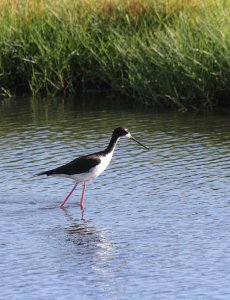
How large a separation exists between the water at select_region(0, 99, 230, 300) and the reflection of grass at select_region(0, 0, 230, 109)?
24.0 inches

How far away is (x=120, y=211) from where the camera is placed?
1288 cm

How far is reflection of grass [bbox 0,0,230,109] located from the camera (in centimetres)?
1864

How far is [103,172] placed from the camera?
591 inches

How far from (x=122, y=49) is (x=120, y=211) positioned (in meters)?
Result: 7.07

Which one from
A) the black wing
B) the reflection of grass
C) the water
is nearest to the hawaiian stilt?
the black wing

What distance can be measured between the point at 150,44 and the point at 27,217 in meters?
7.09

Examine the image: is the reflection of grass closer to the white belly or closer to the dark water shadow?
the white belly

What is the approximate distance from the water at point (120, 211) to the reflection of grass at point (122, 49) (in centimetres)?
61

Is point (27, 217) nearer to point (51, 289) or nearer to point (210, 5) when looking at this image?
point (51, 289)

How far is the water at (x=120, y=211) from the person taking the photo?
10312mm

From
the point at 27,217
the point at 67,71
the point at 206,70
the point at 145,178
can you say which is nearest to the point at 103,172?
the point at 145,178

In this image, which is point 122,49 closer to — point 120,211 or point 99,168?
point 99,168

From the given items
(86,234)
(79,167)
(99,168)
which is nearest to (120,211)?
(86,234)

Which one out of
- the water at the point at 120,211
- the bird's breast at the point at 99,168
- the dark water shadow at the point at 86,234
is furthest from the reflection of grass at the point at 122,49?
the dark water shadow at the point at 86,234
